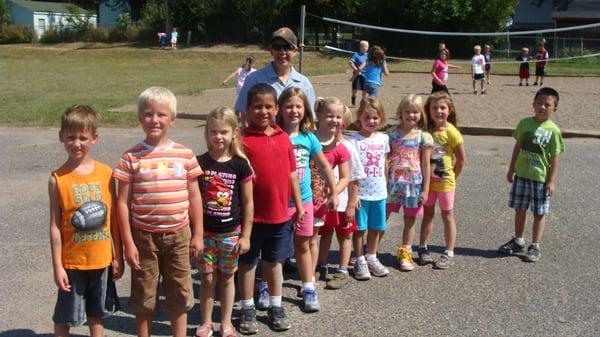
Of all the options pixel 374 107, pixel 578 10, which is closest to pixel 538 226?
pixel 374 107

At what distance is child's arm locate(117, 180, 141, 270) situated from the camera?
3330 millimetres

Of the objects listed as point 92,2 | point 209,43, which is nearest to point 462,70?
A: point 209,43

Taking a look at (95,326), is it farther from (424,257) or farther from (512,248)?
(512,248)

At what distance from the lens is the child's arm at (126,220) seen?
333 cm

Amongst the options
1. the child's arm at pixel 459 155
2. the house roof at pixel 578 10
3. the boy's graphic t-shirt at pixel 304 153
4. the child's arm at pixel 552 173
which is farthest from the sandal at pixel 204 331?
the house roof at pixel 578 10

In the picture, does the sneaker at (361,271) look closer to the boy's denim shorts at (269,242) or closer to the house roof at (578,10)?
the boy's denim shorts at (269,242)

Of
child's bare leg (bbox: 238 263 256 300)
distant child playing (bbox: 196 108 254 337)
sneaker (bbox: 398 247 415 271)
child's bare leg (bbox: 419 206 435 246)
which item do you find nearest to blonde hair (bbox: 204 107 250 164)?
distant child playing (bbox: 196 108 254 337)

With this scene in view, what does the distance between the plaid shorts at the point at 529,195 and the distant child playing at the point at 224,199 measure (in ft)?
8.90

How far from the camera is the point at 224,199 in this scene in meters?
3.67

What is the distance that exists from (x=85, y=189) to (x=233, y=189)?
0.83 metres

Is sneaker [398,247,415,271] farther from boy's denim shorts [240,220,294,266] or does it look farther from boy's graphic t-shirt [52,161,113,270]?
boy's graphic t-shirt [52,161,113,270]

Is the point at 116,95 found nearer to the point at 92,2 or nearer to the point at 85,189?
the point at 85,189

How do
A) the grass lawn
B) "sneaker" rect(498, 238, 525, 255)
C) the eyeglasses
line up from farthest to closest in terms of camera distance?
the grass lawn, "sneaker" rect(498, 238, 525, 255), the eyeglasses

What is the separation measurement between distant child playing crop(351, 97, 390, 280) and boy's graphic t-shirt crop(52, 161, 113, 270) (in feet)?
6.72
